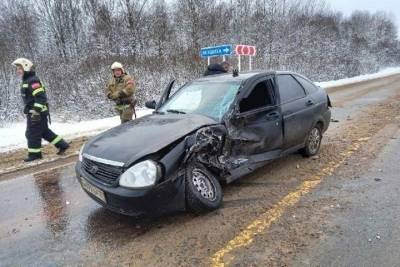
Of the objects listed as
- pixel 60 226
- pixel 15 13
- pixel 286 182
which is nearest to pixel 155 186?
pixel 60 226

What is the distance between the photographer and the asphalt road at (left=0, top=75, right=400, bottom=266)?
3.26 meters

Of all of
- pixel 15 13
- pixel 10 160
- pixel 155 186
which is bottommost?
pixel 10 160

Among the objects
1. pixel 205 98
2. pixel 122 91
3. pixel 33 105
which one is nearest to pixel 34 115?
pixel 33 105

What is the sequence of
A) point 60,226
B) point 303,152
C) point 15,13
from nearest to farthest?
1. point 60,226
2. point 303,152
3. point 15,13

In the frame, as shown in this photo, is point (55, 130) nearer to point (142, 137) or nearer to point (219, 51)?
point (219, 51)

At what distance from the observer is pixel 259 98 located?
16.7 feet

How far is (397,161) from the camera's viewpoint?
5762mm

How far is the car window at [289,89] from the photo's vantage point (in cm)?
556

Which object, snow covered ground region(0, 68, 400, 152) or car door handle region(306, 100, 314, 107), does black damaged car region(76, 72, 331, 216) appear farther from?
snow covered ground region(0, 68, 400, 152)

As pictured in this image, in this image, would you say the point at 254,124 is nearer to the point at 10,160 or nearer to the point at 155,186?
the point at 155,186

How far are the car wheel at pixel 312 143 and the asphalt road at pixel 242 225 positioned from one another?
1.15ft

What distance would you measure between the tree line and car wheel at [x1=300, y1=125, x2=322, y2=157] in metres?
10.1

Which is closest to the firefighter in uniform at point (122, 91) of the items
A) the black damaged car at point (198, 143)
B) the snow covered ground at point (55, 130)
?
the black damaged car at point (198, 143)

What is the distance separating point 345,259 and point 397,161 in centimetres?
325
